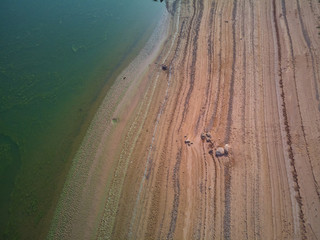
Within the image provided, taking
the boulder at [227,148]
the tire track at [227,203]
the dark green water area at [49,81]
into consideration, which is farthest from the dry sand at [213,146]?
the dark green water area at [49,81]

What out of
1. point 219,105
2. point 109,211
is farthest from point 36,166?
point 219,105

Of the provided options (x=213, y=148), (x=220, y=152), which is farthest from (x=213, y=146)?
(x=220, y=152)

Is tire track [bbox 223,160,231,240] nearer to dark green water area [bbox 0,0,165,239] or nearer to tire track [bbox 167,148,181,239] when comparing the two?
tire track [bbox 167,148,181,239]

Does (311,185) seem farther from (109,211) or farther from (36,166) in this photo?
(36,166)

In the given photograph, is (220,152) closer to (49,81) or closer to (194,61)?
(194,61)

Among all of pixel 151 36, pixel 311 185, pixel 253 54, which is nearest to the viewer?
pixel 311 185

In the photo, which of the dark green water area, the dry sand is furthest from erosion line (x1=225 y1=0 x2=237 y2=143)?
the dark green water area
